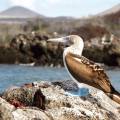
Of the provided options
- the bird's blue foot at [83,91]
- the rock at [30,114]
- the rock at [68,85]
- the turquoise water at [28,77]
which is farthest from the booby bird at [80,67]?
the turquoise water at [28,77]

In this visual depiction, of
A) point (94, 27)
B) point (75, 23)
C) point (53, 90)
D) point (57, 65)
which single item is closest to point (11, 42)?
point (57, 65)

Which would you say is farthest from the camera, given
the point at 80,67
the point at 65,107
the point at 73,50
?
the point at 65,107

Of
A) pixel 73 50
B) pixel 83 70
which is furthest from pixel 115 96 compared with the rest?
pixel 73 50

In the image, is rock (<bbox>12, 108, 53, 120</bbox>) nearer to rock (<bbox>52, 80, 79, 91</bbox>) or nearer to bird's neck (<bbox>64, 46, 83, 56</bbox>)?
bird's neck (<bbox>64, 46, 83, 56</bbox>)

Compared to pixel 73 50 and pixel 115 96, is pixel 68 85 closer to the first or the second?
pixel 115 96

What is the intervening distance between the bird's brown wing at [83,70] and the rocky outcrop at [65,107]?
2.31ft

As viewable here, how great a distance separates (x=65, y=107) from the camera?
586 inches

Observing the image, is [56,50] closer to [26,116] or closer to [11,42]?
[11,42]

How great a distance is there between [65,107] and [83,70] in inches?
39.1

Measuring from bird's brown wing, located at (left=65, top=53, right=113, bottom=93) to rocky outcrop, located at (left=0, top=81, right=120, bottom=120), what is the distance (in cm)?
70

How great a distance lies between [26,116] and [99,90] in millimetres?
1883

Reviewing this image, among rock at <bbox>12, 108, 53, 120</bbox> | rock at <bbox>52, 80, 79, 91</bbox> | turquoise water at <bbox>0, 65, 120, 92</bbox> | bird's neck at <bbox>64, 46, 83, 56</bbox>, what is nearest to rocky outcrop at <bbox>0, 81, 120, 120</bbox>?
rock at <bbox>12, 108, 53, 120</bbox>

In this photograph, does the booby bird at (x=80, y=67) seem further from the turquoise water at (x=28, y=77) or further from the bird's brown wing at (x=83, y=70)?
the turquoise water at (x=28, y=77)

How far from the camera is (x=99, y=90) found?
49.3ft
